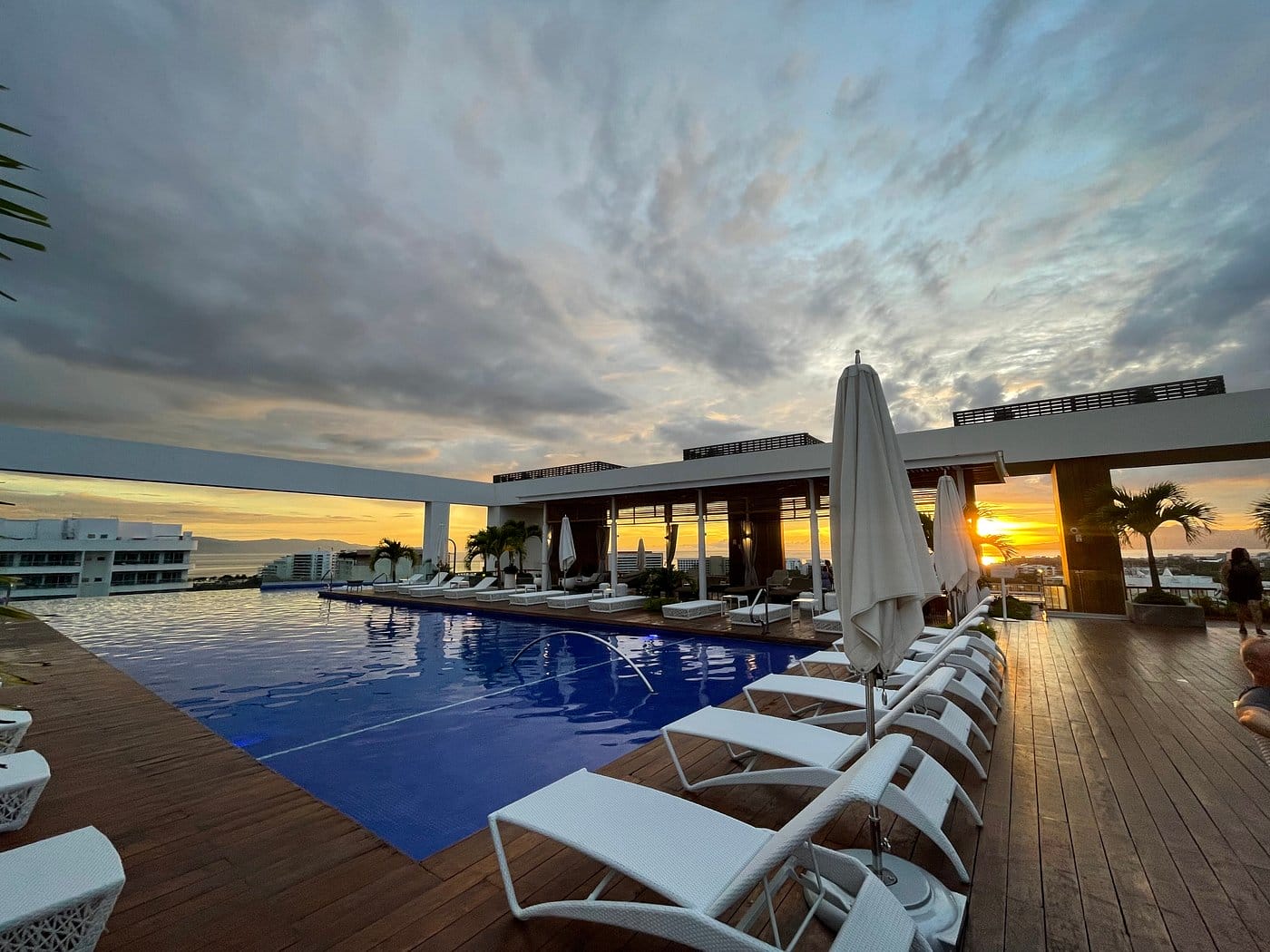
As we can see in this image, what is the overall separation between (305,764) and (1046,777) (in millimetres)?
5500

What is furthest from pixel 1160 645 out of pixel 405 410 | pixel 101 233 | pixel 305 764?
pixel 405 410

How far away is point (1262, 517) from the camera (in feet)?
30.3

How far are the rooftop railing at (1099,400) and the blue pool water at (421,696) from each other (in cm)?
912

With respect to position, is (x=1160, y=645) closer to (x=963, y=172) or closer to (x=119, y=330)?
(x=963, y=172)

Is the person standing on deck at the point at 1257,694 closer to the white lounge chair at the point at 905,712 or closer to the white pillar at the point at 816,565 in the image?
the white lounge chair at the point at 905,712

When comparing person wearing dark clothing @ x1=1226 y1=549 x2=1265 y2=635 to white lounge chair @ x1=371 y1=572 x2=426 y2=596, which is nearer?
person wearing dark clothing @ x1=1226 y1=549 x2=1265 y2=635

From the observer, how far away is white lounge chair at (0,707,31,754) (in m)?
3.11

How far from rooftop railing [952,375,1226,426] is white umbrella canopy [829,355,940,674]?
11781 millimetres

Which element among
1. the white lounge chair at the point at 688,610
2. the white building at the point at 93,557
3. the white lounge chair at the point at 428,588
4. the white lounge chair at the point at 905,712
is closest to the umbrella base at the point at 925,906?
the white lounge chair at the point at 905,712

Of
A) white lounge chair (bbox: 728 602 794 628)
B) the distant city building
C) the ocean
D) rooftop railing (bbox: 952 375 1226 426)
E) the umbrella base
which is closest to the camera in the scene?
the umbrella base

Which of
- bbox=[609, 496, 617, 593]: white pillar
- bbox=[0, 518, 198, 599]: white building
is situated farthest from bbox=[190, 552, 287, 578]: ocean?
bbox=[609, 496, 617, 593]: white pillar

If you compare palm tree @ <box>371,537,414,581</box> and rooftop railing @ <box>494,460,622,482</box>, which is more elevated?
rooftop railing @ <box>494,460,622,482</box>

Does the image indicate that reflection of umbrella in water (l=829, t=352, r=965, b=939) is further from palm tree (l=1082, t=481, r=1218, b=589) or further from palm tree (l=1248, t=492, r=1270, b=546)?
palm tree (l=1248, t=492, r=1270, b=546)

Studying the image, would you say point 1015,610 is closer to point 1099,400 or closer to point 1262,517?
point 1262,517
